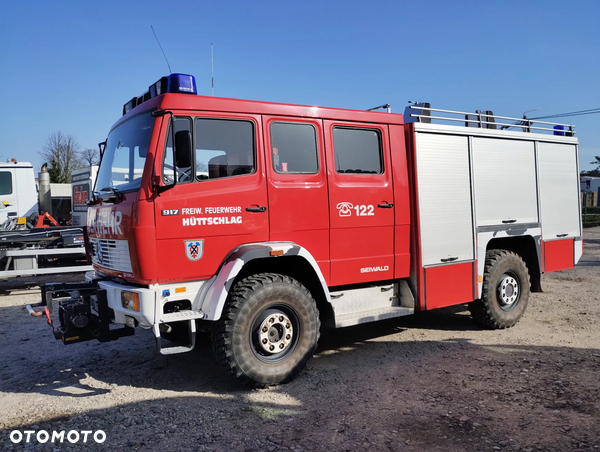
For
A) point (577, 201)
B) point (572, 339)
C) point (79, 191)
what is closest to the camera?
point (572, 339)

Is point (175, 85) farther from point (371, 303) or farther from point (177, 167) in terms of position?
point (371, 303)

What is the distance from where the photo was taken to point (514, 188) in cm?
688

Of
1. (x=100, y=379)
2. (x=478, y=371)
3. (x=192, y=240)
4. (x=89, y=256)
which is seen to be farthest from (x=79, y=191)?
(x=478, y=371)

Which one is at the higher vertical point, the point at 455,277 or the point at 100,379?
the point at 455,277

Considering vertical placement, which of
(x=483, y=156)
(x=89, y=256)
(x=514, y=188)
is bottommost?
(x=89, y=256)

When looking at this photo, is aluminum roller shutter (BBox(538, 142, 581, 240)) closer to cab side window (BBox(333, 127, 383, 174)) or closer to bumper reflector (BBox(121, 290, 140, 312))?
cab side window (BBox(333, 127, 383, 174))

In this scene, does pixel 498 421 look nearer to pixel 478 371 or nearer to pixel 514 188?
pixel 478 371

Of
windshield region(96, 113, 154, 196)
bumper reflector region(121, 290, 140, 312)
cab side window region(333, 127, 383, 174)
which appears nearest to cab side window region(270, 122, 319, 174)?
cab side window region(333, 127, 383, 174)

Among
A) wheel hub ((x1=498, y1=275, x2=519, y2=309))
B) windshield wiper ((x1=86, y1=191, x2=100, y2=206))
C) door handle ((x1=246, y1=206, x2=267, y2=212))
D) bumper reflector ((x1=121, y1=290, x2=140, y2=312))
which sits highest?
windshield wiper ((x1=86, y1=191, x2=100, y2=206))

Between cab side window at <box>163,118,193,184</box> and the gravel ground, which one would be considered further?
cab side window at <box>163,118,193,184</box>

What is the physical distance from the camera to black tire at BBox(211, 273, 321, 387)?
14.8 feet

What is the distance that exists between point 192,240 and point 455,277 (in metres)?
3.45

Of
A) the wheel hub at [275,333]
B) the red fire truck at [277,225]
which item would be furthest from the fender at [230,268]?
the wheel hub at [275,333]

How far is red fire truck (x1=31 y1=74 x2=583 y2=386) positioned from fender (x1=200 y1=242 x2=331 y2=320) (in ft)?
0.04
